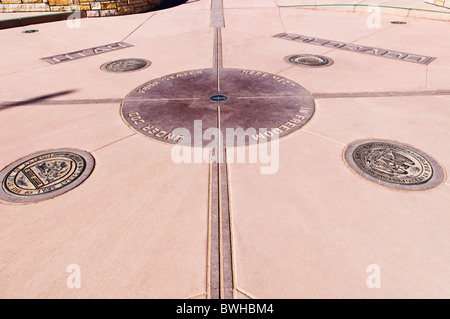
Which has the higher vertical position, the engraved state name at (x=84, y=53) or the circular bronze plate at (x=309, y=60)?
the engraved state name at (x=84, y=53)

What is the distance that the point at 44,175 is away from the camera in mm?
3324

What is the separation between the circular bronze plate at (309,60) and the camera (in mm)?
6375

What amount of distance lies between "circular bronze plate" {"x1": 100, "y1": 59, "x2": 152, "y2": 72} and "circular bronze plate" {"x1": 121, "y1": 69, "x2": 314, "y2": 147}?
97cm

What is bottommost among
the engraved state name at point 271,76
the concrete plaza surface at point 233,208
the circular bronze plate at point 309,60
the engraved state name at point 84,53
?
the concrete plaza surface at point 233,208

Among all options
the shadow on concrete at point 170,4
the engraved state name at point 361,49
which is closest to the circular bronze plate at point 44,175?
the engraved state name at point 361,49

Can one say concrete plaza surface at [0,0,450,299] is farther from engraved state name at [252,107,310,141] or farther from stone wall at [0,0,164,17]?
stone wall at [0,0,164,17]

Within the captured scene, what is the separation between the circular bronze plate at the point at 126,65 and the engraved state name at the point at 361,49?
13.1 feet

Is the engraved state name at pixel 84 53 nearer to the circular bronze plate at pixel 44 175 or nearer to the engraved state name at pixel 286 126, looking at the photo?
the circular bronze plate at pixel 44 175

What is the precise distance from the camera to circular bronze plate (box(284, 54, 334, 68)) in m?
6.38

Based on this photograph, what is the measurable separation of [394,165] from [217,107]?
2624 millimetres

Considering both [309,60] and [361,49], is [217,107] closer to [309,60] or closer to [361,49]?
[309,60]

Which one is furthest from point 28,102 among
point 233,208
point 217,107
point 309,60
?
point 309,60

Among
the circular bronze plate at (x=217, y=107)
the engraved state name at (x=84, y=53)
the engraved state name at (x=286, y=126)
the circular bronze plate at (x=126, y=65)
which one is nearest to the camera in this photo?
the engraved state name at (x=286, y=126)
